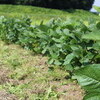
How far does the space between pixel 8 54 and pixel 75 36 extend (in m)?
2.88

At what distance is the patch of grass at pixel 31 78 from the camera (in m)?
3.81

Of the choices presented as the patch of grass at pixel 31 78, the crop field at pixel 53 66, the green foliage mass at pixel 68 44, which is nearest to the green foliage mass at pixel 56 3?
the green foliage mass at pixel 68 44

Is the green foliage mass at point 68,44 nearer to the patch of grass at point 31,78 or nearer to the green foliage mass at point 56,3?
the patch of grass at point 31,78

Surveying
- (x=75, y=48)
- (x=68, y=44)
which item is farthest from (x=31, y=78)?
(x=75, y=48)

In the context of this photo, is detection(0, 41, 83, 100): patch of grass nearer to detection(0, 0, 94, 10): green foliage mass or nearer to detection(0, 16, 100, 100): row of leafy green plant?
detection(0, 16, 100, 100): row of leafy green plant

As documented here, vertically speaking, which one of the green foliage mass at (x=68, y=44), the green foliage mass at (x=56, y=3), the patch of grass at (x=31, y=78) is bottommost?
the green foliage mass at (x=56, y=3)

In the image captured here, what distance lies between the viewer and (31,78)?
179 inches

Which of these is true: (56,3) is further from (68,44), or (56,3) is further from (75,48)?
(75,48)

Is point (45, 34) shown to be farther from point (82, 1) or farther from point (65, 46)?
point (82, 1)

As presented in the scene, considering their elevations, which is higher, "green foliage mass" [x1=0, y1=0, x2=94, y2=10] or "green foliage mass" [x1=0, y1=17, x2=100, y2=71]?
"green foliage mass" [x1=0, y1=17, x2=100, y2=71]

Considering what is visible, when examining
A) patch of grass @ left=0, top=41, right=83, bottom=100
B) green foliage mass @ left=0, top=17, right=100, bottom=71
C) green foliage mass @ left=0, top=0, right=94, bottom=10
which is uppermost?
green foliage mass @ left=0, top=17, right=100, bottom=71

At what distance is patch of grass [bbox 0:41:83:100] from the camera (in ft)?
12.5

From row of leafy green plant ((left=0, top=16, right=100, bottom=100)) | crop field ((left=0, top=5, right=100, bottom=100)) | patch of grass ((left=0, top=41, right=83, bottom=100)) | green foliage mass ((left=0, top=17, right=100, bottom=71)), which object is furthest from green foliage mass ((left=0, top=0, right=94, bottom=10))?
patch of grass ((left=0, top=41, right=83, bottom=100))

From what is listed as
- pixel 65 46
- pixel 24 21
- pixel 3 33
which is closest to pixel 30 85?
pixel 65 46
